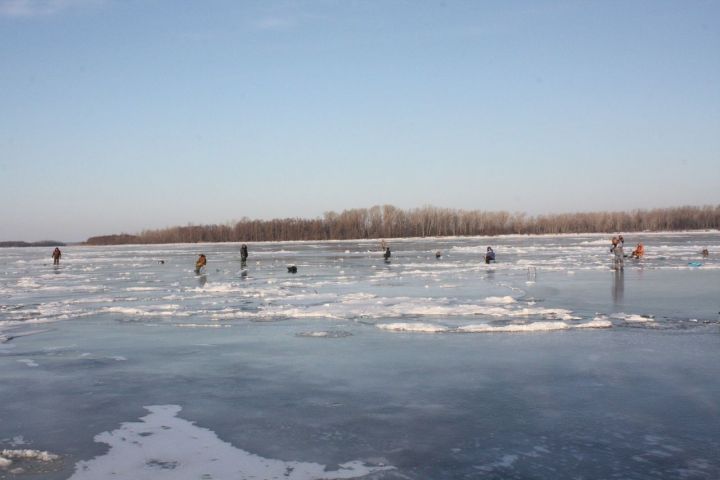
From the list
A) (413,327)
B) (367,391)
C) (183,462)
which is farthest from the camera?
(413,327)

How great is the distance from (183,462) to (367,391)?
94.3 inches

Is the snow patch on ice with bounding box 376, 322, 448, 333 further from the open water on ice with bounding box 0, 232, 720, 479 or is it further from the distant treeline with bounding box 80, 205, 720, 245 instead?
the distant treeline with bounding box 80, 205, 720, 245

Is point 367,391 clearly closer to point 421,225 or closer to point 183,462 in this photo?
point 183,462

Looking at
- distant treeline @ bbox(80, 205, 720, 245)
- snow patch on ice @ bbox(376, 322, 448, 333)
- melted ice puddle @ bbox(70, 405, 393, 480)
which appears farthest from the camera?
distant treeline @ bbox(80, 205, 720, 245)

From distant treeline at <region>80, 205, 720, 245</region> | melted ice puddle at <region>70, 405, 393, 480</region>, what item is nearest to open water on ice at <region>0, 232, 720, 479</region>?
melted ice puddle at <region>70, 405, 393, 480</region>

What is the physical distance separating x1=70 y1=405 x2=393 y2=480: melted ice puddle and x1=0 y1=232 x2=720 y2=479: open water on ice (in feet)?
0.06

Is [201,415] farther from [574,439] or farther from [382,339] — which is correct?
[382,339]

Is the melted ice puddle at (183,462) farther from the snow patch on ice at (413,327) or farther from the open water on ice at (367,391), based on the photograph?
the snow patch on ice at (413,327)

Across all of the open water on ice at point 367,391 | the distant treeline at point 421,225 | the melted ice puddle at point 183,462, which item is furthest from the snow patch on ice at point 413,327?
the distant treeline at point 421,225

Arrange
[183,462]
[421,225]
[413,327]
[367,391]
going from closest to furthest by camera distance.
Answer: [183,462]
[367,391]
[413,327]
[421,225]

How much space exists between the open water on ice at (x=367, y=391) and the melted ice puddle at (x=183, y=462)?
20 millimetres

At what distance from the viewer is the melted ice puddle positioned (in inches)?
173

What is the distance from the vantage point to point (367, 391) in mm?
6648

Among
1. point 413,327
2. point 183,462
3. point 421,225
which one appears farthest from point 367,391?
point 421,225
